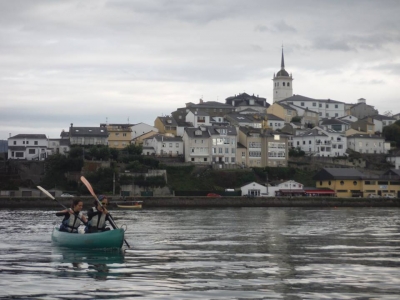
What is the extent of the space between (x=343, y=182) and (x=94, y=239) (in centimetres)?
6943

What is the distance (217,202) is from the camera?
81.3 m

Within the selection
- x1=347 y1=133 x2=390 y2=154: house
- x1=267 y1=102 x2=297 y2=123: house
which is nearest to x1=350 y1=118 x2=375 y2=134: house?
x1=347 y1=133 x2=390 y2=154: house

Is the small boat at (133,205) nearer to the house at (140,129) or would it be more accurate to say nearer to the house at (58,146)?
the house at (58,146)

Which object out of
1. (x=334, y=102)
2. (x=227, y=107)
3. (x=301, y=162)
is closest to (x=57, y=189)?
(x=301, y=162)

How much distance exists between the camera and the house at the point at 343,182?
9331 centimetres

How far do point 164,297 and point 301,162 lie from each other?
295 ft

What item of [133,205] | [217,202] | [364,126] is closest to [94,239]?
[133,205]

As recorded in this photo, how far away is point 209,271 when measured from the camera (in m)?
22.2

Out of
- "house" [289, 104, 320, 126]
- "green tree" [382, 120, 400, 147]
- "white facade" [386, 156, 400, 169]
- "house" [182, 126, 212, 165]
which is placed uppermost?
"house" [289, 104, 320, 126]

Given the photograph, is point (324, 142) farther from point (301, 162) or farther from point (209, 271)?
point (209, 271)

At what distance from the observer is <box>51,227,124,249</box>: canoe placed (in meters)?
27.7

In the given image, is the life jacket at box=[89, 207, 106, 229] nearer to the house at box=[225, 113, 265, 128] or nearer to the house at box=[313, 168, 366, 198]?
the house at box=[313, 168, 366, 198]

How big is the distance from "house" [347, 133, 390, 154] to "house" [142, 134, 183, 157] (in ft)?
93.9

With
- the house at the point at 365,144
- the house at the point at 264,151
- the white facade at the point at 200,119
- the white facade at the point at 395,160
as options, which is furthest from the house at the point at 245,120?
the white facade at the point at 395,160
